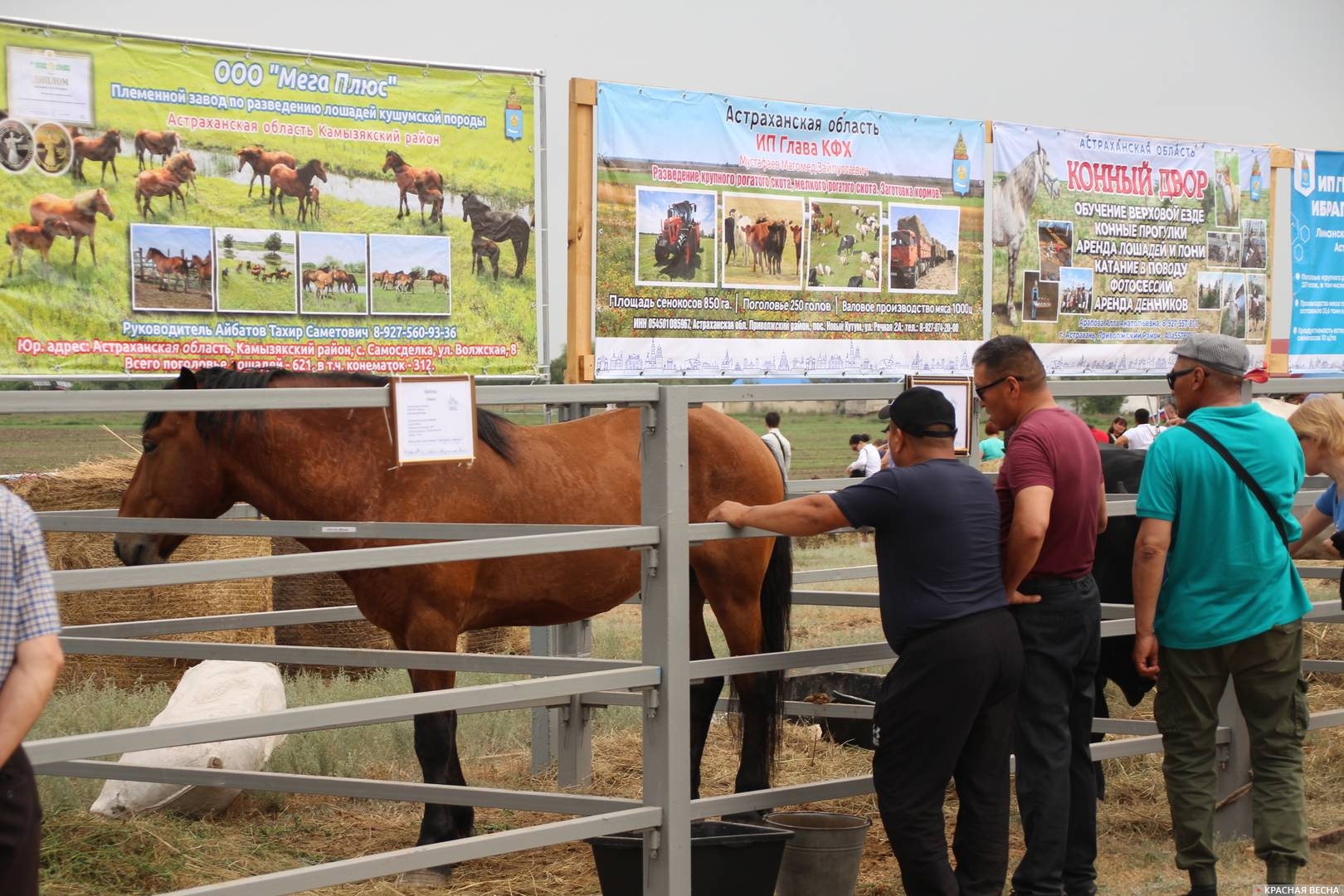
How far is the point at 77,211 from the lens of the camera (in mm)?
6109

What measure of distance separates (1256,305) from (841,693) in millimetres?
4366

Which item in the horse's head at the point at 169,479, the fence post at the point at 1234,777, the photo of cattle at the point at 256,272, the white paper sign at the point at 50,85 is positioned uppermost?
the white paper sign at the point at 50,85

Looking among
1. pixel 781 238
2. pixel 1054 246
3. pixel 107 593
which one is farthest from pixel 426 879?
pixel 1054 246

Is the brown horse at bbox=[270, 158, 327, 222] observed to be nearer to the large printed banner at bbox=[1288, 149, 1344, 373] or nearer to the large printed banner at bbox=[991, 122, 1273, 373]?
the large printed banner at bbox=[991, 122, 1273, 373]

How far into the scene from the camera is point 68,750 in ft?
9.62

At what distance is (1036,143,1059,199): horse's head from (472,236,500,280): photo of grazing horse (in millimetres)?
3739

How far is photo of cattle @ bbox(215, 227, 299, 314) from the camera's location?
252 inches

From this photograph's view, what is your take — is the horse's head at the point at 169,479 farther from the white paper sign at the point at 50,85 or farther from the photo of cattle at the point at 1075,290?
the photo of cattle at the point at 1075,290

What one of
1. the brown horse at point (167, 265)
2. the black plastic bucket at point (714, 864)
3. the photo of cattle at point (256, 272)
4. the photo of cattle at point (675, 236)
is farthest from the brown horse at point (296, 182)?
the black plastic bucket at point (714, 864)

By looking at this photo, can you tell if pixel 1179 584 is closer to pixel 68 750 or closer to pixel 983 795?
pixel 983 795

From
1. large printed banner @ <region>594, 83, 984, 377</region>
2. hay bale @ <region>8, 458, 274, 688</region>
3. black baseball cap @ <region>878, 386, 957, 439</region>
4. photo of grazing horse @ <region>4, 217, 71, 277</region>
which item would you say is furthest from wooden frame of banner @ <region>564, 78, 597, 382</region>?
hay bale @ <region>8, 458, 274, 688</region>

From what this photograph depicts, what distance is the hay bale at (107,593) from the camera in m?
9.16

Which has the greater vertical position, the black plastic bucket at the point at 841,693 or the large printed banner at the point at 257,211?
the large printed banner at the point at 257,211

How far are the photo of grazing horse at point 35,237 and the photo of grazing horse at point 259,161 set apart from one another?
2.87 feet
